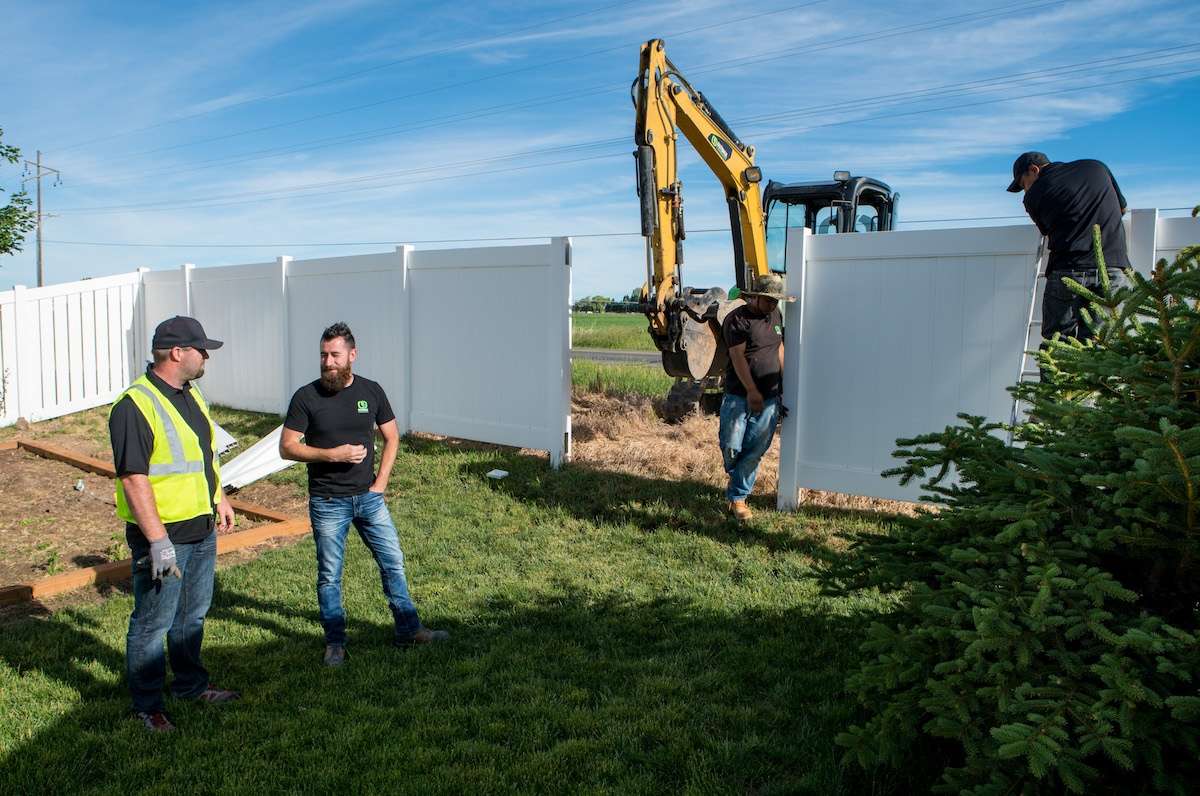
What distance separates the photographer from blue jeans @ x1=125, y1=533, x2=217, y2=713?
424cm

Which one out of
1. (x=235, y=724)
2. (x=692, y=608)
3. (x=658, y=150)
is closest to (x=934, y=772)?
(x=692, y=608)

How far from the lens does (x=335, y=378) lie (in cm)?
506

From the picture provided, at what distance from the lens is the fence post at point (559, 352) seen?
30.2 ft

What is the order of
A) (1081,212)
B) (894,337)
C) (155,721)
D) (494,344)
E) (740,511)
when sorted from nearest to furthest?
(155,721), (1081,212), (894,337), (740,511), (494,344)

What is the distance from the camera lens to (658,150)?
9031mm

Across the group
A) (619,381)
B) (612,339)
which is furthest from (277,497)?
(612,339)

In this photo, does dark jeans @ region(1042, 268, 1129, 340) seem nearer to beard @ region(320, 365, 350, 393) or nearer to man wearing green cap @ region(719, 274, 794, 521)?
man wearing green cap @ region(719, 274, 794, 521)

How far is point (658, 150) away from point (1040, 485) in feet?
21.6

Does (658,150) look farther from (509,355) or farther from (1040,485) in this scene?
(1040,485)

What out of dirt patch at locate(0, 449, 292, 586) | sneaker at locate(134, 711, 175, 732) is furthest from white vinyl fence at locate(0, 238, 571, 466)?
sneaker at locate(134, 711, 175, 732)

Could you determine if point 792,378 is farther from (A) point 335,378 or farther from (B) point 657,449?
(A) point 335,378

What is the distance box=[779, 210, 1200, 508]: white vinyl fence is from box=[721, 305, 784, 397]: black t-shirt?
156 mm

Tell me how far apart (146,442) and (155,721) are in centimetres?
131

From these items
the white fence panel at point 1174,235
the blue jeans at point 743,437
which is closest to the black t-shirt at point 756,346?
the blue jeans at point 743,437
